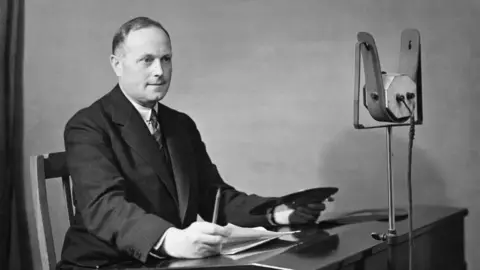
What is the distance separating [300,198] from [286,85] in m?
0.72

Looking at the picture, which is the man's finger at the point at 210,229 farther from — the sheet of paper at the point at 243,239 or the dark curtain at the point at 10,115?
the dark curtain at the point at 10,115

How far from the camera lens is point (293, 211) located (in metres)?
1.72

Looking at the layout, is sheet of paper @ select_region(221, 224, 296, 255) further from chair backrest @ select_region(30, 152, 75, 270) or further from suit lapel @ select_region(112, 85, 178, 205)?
chair backrest @ select_region(30, 152, 75, 270)

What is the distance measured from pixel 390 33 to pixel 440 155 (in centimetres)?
46

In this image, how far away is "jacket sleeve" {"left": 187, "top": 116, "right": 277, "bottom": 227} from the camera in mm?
1737

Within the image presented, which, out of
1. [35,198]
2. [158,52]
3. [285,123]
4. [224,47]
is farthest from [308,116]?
[35,198]

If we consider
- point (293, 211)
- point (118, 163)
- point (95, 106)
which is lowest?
point (293, 211)

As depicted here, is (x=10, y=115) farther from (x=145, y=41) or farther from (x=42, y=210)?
(x=145, y=41)

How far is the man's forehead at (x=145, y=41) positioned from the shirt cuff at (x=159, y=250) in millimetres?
455

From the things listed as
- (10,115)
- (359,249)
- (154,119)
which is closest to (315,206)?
(359,249)

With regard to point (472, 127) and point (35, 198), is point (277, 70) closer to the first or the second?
point (472, 127)

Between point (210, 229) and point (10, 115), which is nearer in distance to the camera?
point (210, 229)

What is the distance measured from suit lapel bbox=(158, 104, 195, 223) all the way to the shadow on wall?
2.56 feet

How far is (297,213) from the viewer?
1720 millimetres
